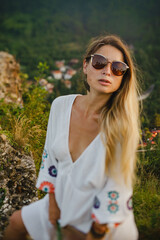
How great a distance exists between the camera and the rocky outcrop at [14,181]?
1.72 meters

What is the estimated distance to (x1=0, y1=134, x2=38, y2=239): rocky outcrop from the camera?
→ 1.72m

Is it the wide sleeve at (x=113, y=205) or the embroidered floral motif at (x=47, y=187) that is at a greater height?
the wide sleeve at (x=113, y=205)

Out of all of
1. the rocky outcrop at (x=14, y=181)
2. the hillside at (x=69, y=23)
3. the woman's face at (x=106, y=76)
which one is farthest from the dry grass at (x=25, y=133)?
the hillside at (x=69, y=23)

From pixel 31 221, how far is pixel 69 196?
0.27 meters

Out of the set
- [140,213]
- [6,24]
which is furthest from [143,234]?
[6,24]

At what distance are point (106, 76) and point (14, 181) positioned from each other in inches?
45.7

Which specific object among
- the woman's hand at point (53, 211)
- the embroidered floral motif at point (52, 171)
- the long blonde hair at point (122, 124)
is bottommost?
the woman's hand at point (53, 211)

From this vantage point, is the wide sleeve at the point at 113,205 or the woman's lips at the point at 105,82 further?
the woman's lips at the point at 105,82

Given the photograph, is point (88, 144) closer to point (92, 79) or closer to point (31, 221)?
point (92, 79)

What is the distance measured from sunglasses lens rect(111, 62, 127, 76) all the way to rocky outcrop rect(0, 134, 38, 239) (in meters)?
1.17

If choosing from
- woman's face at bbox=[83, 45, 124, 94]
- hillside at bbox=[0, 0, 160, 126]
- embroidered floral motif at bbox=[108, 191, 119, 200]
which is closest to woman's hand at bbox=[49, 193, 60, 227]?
embroidered floral motif at bbox=[108, 191, 119, 200]

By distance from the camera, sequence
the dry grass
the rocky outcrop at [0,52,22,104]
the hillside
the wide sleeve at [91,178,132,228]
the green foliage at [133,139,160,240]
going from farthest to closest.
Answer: the hillside → the rocky outcrop at [0,52,22,104] → the dry grass → the green foliage at [133,139,160,240] → the wide sleeve at [91,178,132,228]

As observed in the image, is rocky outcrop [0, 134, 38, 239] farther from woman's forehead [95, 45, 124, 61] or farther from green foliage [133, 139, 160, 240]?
woman's forehead [95, 45, 124, 61]

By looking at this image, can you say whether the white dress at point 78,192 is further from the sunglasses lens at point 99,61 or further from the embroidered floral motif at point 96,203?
the sunglasses lens at point 99,61
